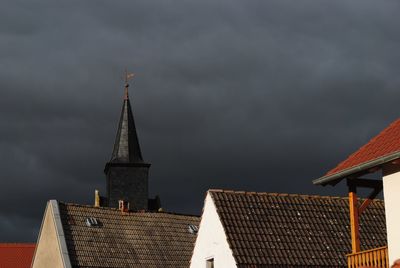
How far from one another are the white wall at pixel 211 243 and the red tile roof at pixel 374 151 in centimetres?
592

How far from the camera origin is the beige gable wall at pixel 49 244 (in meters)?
37.0

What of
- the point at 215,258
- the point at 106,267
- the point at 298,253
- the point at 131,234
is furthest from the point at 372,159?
the point at 131,234

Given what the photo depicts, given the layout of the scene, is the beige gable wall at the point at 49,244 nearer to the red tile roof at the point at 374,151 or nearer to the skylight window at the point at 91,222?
the skylight window at the point at 91,222

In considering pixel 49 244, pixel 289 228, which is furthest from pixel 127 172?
pixel 289 228

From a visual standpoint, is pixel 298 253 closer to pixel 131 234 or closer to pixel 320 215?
pixel 320 215

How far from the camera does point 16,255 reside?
60719mm

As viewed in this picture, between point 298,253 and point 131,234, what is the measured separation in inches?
595

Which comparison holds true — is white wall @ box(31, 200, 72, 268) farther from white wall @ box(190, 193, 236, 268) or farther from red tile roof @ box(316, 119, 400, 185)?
red tile roof @ box(316, 119, 400, 185)

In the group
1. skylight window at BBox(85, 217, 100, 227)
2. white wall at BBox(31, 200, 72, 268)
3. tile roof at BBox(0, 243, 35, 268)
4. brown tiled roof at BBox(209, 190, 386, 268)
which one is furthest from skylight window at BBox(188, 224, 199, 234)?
tile roof at BBox(0, 243, 35, 268)

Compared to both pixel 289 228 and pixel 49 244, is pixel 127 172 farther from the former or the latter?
pixel 289 228

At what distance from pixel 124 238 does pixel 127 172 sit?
12.0m

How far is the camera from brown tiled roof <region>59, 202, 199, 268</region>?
36625 mm

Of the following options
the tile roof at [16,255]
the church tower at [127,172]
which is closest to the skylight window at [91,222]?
the church tower at [127,172]

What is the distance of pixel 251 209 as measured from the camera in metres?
27.5
